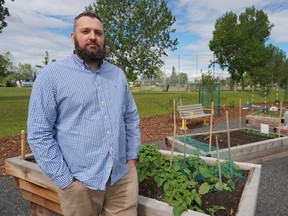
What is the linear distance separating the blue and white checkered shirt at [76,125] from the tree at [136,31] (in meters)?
23.3

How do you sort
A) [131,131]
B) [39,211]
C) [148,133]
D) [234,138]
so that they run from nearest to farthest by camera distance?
[131,131] → [39,211] → [234,138] → [148,133]

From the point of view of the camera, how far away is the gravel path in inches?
138

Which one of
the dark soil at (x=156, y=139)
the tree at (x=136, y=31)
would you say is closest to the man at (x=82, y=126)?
the dark soil at (x=156, y=139)

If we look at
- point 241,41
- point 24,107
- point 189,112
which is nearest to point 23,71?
point 241,41

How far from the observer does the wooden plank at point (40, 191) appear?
111 inches

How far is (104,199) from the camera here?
208 cm

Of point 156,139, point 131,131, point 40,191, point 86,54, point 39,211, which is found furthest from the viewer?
point 156,139

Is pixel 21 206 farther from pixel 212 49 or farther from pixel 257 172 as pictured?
pixel 212 49

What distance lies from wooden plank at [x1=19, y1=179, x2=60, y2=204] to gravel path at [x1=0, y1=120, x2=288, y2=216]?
51cm

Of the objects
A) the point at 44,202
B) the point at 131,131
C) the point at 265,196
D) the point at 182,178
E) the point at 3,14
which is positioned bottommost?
the point at 265,196

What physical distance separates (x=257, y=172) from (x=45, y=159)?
2.69 meters

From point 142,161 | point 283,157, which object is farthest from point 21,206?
point 283,157

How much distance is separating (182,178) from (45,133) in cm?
174

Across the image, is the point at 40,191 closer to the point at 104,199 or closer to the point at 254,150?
the point at 104,199
